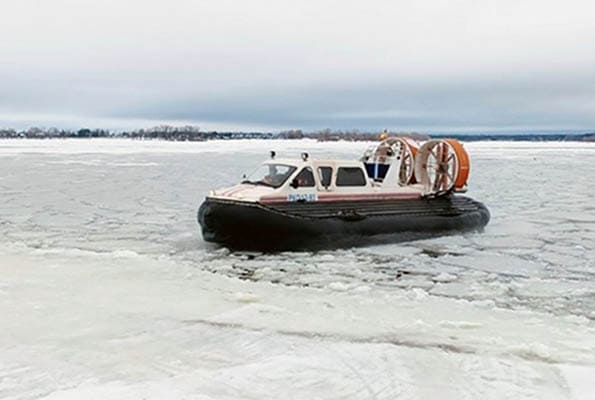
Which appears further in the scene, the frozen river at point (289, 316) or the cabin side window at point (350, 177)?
the cabin side window at point (350, 177)

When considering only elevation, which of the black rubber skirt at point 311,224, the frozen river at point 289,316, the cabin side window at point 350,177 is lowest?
the frozen river at point 289,316

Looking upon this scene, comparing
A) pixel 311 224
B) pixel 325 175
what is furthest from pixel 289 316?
pixel 325 175

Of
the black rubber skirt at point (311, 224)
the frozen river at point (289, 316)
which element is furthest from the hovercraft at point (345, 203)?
the frozen river at point (289, 316)

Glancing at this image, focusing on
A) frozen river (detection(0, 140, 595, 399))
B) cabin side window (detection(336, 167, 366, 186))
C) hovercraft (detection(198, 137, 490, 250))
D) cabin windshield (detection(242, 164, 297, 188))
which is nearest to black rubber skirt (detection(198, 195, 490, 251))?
hovercraft (detection(198, 137, 490, 250))

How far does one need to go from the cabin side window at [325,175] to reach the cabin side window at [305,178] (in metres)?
0.16

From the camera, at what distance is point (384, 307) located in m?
5.59

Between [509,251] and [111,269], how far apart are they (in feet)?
17.6

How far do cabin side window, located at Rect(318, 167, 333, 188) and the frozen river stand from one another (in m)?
1.17

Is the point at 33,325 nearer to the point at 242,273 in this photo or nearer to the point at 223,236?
the point at 242,273

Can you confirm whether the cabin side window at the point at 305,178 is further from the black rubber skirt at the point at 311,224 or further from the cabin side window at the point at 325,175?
the black rubber skirt at the point at 311,224

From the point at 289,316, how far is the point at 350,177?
14.8 feet

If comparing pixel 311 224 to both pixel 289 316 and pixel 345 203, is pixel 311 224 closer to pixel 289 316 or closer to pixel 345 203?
pixel 345 203

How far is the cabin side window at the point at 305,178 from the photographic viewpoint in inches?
350

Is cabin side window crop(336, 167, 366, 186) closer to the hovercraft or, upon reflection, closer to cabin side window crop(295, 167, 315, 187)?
the hovercraft
